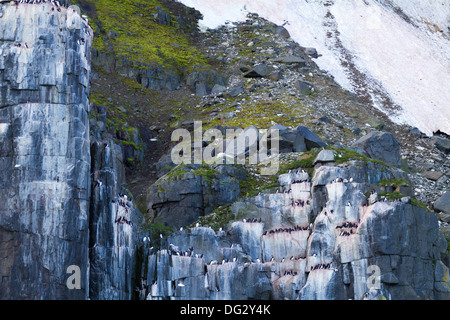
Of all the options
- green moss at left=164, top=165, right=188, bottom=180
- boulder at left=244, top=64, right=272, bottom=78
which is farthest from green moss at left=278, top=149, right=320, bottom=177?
boulder at left=244, top=64, right=272, bottom=78

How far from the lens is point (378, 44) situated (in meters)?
85.4

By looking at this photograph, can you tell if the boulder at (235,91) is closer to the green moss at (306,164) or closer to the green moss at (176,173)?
the green moss at (176,173)

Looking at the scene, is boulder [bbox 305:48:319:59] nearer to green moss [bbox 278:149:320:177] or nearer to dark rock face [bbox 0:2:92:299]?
green moss [bbox 278:149:320:177]

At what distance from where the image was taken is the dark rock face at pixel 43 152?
34.3m

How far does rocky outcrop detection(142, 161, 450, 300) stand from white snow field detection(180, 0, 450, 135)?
32934 mm

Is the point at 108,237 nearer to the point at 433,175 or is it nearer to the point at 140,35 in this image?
the point at 433,175

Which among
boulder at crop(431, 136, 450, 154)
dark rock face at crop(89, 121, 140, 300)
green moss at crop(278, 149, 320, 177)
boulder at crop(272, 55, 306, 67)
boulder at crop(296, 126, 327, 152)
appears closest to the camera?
dark rock face at crop(89, 121, 140, 300)

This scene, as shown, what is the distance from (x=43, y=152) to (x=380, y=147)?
28350mm

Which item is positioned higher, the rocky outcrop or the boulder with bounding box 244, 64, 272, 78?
the boulder with bounding box 244, 64, 272, 78

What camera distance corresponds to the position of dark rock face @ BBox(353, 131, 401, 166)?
5466 centimetres

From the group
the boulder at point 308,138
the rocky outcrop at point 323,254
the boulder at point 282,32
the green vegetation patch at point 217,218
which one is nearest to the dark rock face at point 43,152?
the rocky outcrop at point 323,254

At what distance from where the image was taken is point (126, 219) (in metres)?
38.5

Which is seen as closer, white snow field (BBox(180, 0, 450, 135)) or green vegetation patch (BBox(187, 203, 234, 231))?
green vegetation patch (BBox(187, 203, 234, 231))

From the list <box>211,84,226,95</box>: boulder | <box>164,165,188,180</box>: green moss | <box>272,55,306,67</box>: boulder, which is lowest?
<box>164,165,188,180</box>: green moss
